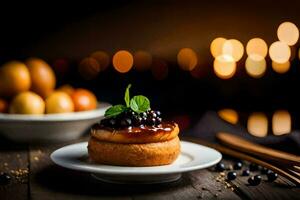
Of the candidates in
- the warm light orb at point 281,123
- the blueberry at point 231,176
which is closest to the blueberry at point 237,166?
the blueberry at point 231,176

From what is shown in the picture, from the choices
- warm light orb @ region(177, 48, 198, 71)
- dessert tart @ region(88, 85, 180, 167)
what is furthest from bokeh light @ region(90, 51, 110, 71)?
dessert tart @ region(88, 85, 180, 167)

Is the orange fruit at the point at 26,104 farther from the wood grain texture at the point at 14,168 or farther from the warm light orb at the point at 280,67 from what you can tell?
the warm light orb at the point at 280,67

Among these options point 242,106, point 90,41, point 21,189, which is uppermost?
point 90,41

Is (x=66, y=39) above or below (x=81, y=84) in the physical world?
above

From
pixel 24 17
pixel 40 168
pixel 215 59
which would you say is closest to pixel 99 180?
pixel 40 168

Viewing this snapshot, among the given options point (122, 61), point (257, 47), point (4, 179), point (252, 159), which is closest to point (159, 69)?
point (122, 61)

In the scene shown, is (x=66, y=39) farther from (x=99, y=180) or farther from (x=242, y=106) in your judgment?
(x=99, y=180)
